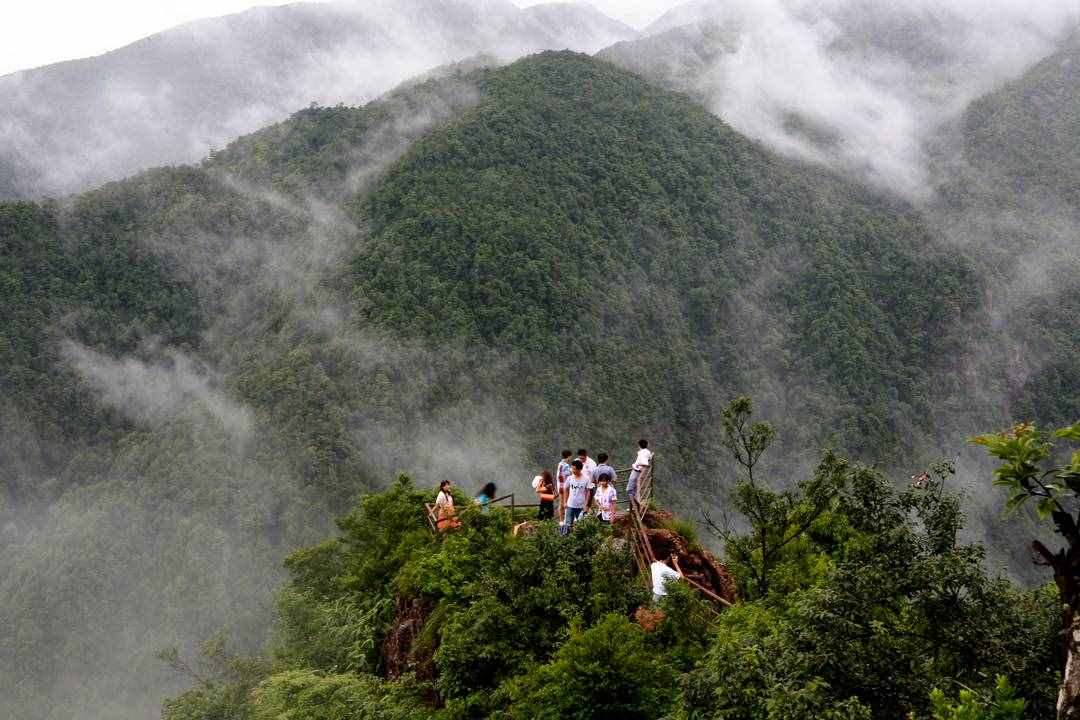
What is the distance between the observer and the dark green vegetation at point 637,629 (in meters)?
7.20

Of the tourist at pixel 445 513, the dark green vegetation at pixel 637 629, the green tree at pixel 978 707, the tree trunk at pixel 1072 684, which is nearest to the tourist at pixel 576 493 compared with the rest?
the dark green vegetation at pixel 637 629

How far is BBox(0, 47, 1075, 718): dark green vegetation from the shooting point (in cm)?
4769

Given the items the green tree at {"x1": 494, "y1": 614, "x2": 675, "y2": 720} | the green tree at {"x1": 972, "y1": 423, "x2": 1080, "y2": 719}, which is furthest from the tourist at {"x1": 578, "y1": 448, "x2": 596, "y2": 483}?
the green tree at {"x1": 972, "y1": 423, "x2": 1080, "y2": 719}

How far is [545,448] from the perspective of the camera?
5862 cm

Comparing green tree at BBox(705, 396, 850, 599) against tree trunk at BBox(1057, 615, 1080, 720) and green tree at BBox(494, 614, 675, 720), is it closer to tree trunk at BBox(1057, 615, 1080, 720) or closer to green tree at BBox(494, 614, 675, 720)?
green tree at BBox(494, 614, 675, 720)

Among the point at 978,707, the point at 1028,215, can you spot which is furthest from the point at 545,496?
the point at 1028,215

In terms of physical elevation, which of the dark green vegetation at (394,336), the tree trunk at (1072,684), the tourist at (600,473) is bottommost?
the tree trunk at (1072,684)

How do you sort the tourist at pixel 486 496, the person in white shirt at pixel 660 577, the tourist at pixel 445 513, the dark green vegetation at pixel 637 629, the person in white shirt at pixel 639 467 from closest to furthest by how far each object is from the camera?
the dark green vegetation at pixel 637 629
the person in white shirt at pixel 660 577
the tourist at pixel 486 496
the tourist at pixel 445 513
the person in white shirt at pixel 639 467

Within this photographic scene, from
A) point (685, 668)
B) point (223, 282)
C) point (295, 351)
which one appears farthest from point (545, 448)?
point (685, 668)

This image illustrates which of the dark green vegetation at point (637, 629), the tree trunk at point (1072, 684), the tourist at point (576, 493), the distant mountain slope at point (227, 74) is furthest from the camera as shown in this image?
the distant mountain slope at point (227, 74)

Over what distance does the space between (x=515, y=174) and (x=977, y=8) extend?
12605 cm

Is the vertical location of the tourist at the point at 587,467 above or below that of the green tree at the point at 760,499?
above

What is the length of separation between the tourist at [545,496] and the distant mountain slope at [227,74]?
117 meters

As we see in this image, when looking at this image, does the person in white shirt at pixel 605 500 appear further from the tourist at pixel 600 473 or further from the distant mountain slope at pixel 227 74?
the distant mountain slope at pixel 227 74
